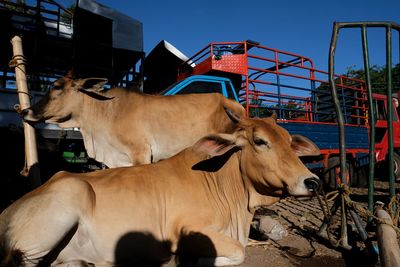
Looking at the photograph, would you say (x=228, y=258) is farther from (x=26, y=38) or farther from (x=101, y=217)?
(x=26, y=38)

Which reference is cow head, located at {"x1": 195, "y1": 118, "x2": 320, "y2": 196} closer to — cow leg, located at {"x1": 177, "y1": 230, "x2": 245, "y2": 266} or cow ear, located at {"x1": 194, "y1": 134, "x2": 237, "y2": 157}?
cow ear, located at {"x1": 194, "y1": 134, "x2": 237, "y2": 157}

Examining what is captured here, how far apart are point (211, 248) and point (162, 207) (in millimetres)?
514

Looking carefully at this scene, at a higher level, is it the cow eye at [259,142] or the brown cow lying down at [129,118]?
the brown cow lying down at [129,118]

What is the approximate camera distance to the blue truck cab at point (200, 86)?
5.41m

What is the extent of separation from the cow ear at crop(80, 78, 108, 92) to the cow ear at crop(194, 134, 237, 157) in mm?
2531

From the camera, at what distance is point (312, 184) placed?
2377 millimetres

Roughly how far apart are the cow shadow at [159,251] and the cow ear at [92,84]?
286 centimetres

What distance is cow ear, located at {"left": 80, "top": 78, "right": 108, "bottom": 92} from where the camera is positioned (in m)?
4.64

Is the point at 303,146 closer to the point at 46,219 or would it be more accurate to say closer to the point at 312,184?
the point at 312,184

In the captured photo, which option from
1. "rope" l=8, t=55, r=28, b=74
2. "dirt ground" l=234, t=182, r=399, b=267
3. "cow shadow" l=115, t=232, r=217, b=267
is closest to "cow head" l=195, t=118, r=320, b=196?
"cow shadow" l=115, t=232, r=217, b=267

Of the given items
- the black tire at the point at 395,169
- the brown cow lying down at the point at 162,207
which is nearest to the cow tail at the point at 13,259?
the brown cow lying down at the point at 162,207

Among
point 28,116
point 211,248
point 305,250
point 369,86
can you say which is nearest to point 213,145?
point 211,248

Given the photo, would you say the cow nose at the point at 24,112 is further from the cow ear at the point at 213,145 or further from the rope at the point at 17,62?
the cow ear at the point at 213,145

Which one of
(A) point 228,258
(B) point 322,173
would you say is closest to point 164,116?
(A) point 228,258
